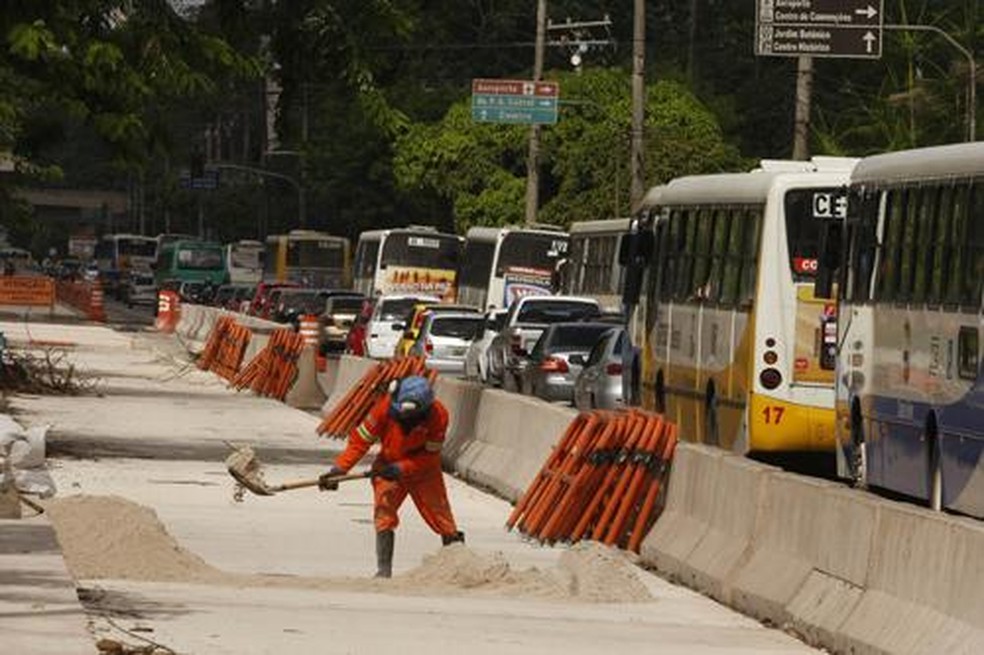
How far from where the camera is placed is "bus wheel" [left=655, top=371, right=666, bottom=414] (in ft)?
107

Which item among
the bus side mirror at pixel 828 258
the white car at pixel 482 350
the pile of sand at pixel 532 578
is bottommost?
the white car at pixel 482 350

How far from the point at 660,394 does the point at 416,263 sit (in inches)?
1843

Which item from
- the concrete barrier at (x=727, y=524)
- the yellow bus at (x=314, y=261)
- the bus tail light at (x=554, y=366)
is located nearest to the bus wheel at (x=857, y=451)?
the concrete barrier at (x=727, y=524)

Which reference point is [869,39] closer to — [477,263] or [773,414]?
[477,263]

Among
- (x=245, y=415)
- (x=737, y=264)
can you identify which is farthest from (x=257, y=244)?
(x=737, y=264)

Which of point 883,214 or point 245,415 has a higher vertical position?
point 883,214

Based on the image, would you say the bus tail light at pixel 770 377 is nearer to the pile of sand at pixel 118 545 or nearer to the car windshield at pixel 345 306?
the pile of sand at pixel 118 545

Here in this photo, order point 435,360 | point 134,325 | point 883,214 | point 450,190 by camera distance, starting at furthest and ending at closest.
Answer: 1. point 134,325
2. point 450,190
3. point 435,360
4. point 883,214

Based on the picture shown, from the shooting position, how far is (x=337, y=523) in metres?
25.0

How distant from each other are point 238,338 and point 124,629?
41.5 metres

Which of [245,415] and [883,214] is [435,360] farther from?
[883,214]

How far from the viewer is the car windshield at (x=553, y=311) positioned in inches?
1882

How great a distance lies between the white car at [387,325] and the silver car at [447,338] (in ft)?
15.8

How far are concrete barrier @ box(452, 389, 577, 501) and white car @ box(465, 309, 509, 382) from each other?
55.5 feet
